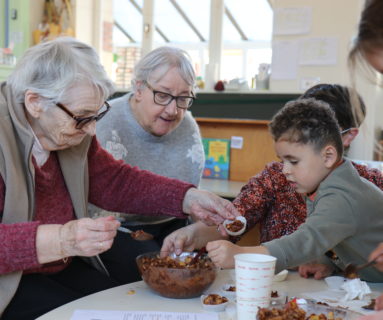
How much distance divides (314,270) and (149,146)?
1183mm

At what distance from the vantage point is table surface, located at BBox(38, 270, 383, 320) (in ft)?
4.48

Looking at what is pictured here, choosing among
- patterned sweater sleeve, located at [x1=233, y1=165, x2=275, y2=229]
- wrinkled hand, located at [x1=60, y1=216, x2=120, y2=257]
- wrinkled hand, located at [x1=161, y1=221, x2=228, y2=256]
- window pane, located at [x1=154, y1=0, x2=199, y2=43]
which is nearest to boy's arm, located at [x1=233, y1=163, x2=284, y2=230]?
patterned sweater sleeve, located at [x1=233, y1=165, x2=275, y2=229]

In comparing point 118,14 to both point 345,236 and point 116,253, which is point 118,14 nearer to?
point 116,253

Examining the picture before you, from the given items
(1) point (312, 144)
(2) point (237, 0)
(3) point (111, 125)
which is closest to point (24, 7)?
(2) point (237, 0)

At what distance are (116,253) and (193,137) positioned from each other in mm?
811

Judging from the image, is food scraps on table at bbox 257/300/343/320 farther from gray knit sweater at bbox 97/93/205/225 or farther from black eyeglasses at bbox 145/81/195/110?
black eyeglasses at bbox 145/81/195/110

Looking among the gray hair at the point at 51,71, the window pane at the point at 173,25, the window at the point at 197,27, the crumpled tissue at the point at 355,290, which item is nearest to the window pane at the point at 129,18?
the window at the point at 197,27

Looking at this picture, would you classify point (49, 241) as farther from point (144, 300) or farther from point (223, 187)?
point (223, 187)

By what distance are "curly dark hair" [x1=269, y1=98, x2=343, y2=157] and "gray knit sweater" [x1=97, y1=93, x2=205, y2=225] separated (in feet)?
2.91

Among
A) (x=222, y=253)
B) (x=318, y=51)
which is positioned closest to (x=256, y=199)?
(x=222, y=253)

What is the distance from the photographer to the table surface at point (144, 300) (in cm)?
136

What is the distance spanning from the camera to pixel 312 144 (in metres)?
1.80

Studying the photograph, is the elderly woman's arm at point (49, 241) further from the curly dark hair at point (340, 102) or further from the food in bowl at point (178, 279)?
the curly dark hair at point (340, 102)

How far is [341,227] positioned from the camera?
1.60m
